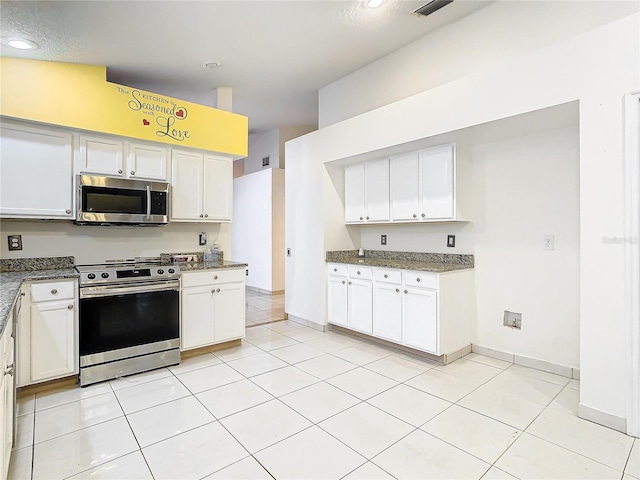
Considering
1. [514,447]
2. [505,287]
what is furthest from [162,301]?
[505,287]

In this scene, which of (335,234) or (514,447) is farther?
(335,234)

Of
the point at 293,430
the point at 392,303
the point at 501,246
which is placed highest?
the point at 501,246

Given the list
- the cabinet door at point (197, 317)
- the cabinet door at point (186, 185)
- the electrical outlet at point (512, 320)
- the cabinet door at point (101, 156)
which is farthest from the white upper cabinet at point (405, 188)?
the cabinet door at point (101, 156)

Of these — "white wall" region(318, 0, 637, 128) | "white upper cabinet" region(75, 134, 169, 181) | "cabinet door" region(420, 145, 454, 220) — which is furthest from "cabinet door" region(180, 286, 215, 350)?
"white wall" region(318, 0, 637, 128)

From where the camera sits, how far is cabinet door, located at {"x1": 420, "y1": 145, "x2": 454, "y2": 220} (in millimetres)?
3270

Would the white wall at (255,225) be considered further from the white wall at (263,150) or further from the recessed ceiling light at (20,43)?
the recessed ceiling light at (20,43)

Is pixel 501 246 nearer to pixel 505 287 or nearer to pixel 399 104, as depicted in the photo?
pixel 505 287

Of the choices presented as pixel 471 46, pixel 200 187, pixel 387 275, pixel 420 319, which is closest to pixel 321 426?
pixel 420 319

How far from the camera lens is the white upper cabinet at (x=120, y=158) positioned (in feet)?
10.3

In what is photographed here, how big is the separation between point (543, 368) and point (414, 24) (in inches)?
→ 131

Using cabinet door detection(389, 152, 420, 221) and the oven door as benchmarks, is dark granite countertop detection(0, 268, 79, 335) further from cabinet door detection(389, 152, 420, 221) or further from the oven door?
cabinet door detection(389, 152, 420, 221)

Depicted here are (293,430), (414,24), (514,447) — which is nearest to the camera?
(514,447)

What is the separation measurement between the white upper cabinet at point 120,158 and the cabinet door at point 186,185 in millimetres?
111

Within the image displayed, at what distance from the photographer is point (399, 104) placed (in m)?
3.38
